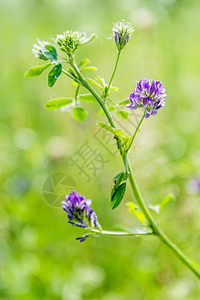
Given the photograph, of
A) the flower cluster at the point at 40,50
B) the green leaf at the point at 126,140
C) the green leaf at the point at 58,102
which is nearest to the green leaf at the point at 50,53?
the flower cluster at the point at 40,50

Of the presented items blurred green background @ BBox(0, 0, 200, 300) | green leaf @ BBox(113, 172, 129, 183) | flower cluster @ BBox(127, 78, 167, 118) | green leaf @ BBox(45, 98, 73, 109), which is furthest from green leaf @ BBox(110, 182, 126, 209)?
blurred green background @ BBox(0, 0, 200, 300)

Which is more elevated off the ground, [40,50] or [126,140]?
[40,50]

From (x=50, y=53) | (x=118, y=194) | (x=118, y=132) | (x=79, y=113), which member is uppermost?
(x=50, y=53)

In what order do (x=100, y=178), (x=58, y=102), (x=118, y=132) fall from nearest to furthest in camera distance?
1. (x=118, y=132)
2. (x=58, y=102)
3. (x=100, y=178)

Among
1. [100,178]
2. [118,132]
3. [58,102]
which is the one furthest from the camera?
[100,178]

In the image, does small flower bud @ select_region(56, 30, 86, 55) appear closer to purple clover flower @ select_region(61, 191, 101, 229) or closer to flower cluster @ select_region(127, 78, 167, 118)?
flower cluster @ select_region(127, 78, 167, 118)

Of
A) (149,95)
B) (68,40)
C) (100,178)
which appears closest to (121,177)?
(149,95)

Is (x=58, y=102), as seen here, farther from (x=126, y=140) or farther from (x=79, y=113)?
(x=126, y=140)
